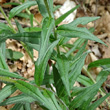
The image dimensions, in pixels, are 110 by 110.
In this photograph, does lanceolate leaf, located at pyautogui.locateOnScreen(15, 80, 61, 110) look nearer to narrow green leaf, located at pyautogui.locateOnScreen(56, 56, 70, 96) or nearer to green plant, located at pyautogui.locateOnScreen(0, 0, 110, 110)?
green plant, located at pyautogui.locateOnScreen(0, 0, 110, 110)

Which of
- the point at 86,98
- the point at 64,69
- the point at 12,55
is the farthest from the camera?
the point at 12,55

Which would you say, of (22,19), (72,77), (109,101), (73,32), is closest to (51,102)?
(72,77)

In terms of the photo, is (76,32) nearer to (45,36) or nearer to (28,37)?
(45,36)

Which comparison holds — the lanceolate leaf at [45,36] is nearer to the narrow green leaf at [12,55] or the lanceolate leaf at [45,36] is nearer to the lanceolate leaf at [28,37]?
the lanceolate leaf at [28,37]

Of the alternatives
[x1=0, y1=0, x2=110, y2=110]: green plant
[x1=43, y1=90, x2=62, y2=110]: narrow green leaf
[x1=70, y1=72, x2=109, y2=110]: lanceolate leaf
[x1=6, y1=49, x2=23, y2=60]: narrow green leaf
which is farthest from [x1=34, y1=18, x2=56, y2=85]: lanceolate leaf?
[x1=6, y1=49, x2=23, y2=60]: narrow green leaf

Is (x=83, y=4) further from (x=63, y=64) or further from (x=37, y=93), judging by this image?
(x=37, y=93)

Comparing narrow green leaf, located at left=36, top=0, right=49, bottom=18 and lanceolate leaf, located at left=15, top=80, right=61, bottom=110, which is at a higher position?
narrow green leaf, located at left=36, top=0, right=49, bottom=18

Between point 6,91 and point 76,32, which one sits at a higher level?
point 76,32

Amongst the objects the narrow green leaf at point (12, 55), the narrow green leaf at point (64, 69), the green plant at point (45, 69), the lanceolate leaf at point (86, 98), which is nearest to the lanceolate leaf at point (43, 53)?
the green plant at point (45, 69)

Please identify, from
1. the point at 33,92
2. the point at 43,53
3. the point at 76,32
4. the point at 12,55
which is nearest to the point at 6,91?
the point at 33,92

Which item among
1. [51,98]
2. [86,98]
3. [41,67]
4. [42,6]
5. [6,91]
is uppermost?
[42,6]

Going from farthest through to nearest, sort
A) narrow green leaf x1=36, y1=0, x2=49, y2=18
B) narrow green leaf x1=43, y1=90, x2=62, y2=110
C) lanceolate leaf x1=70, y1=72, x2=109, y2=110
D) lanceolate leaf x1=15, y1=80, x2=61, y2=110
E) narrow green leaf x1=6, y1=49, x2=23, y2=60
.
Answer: narrow green leaf x1=6, y1=49, x2=23, y2=60 < lanceolate leaf x1=70, y1=72, x2=109, y2=110 < narrow green leaf x1=36, y1=0, x2=49, y2=18 < narrow green leaf x1=43, y1=90, x2=62, y2=110 < lanceolate leaf x1=15, y1=80, x2=61, y2=110
